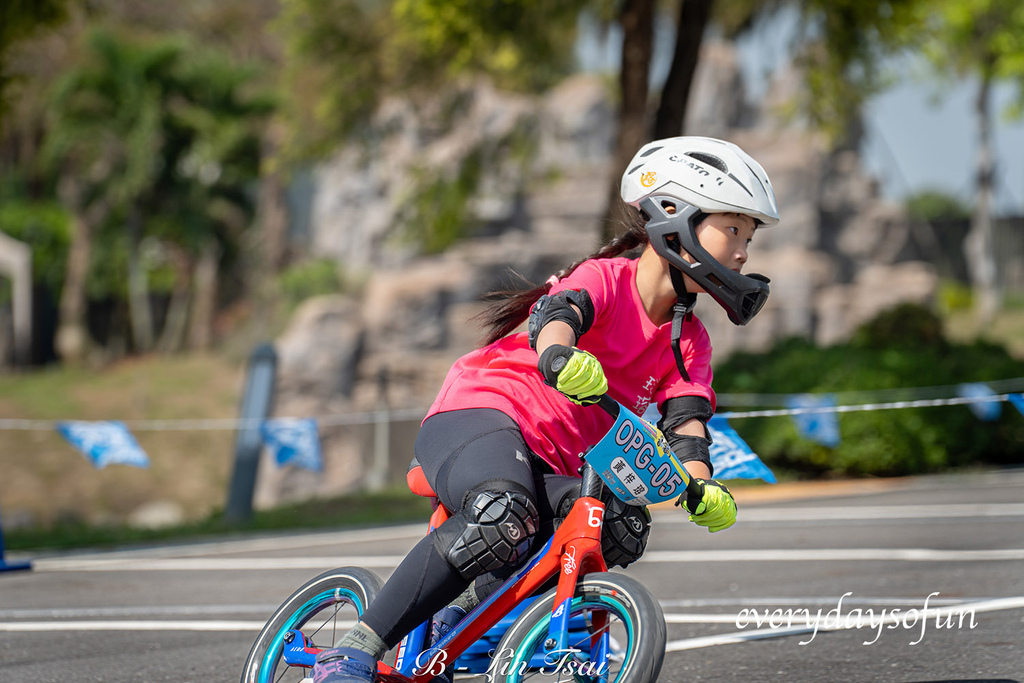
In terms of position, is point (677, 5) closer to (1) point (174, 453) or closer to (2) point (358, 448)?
(2) point (358, 448)

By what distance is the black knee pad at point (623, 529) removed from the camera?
9.59ft

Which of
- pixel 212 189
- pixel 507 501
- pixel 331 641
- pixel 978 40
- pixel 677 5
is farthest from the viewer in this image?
pixel 212 189

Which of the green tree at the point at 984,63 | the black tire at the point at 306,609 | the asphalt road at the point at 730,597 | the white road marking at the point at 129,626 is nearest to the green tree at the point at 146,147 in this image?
the green tree at the point at 984,63

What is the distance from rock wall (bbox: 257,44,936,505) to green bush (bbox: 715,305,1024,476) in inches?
171

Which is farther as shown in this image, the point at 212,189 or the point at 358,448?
the point at 212,189

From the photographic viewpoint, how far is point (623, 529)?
293 centimetres

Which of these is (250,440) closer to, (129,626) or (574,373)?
(129,626)

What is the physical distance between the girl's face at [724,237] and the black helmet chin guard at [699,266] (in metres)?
0.03

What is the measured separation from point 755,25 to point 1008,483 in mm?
7869

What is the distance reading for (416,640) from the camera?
3010mm

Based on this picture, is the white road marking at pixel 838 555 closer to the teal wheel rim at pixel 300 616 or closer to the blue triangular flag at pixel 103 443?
the blue triangular flag at pixel 103 443

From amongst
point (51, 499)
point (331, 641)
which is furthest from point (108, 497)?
point (331, 641)

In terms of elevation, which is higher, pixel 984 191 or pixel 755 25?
pixel 755 25

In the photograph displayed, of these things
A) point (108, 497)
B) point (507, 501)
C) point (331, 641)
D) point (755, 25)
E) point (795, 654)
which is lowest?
point (108, 497)
